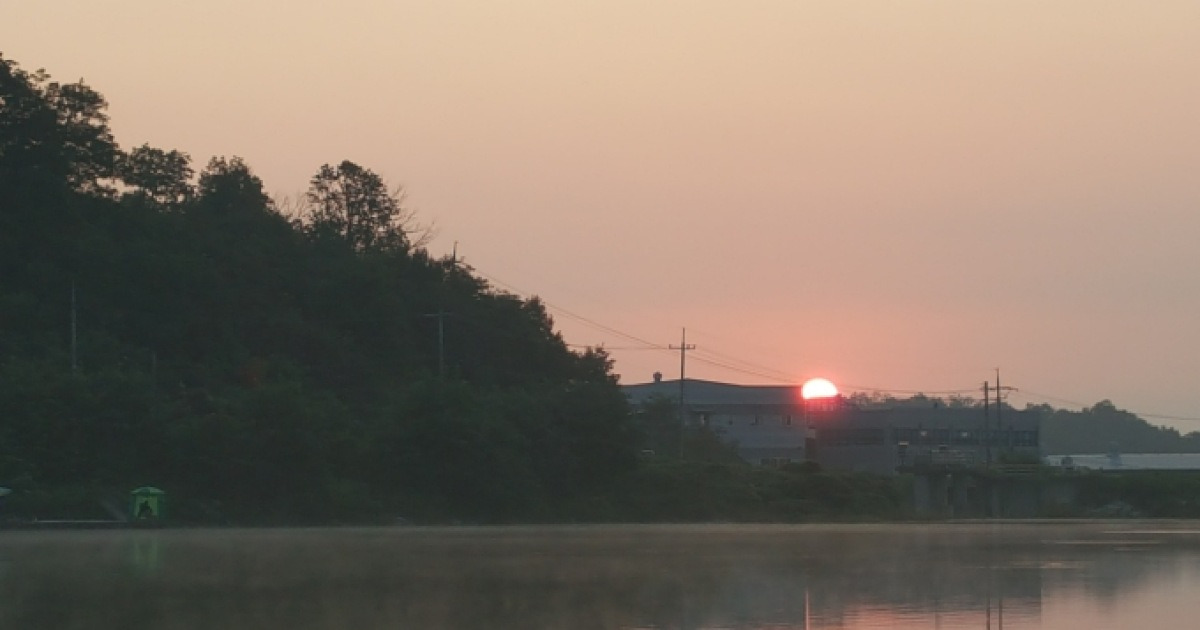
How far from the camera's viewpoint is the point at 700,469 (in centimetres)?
7075

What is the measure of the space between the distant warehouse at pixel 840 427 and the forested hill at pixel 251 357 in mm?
35907

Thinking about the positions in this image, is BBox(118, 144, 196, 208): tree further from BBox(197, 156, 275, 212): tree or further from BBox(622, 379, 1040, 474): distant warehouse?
BBox(622, 379, 1040, 474): distant warehouse

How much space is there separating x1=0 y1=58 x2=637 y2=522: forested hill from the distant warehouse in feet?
118

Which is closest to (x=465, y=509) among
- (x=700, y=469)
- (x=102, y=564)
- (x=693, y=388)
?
(x=700, y=469)

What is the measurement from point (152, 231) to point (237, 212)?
12589mm

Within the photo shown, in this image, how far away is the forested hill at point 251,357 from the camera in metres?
52.8

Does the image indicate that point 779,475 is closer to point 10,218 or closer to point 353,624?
point 10,218

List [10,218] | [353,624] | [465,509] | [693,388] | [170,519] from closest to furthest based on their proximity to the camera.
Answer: [353,624]
[170,519]
[465,509]
[10,218]
[693,388]

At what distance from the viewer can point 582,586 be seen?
66.4 feet

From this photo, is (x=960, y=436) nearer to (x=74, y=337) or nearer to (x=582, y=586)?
(x=74, y=337)

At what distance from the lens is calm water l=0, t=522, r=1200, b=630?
16.1 metres

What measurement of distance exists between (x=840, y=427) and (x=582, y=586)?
108 meters

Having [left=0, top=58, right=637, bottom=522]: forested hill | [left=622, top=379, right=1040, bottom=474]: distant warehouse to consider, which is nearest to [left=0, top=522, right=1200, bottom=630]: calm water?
[left=0, top=58, right=637, bottom=522]: forested hill

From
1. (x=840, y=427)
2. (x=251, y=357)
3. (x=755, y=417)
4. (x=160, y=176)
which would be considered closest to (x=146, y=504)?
(x=251, y=357)
